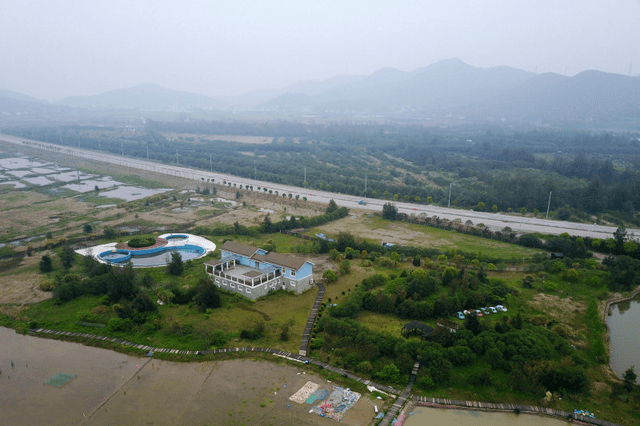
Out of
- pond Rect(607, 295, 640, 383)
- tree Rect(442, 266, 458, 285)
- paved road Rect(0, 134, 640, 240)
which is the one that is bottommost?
pond Rect(607, 295, 640, 383)

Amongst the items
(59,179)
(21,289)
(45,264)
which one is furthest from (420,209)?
(59,179)

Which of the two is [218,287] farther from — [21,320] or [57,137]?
[57,137]

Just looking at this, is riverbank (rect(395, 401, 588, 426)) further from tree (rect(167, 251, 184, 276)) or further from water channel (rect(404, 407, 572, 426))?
tree (rect(167, 251, 184, 276))

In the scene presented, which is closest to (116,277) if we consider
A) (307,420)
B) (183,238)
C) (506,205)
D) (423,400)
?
(183,238)

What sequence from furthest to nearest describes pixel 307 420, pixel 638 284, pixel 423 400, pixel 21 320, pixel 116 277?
pixel 638 284 < pixel 116 277 < pixel 21 320 < pixel 423 400 < pixel 307 420

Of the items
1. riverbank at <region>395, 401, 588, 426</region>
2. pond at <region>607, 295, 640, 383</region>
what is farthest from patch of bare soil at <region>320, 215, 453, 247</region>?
riverbank at <region>395, 401, 588, 426</region>

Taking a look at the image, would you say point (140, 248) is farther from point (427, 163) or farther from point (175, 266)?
point (427, 163)

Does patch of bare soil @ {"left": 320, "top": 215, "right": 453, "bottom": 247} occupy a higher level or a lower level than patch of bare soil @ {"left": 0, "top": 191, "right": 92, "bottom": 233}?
higher
